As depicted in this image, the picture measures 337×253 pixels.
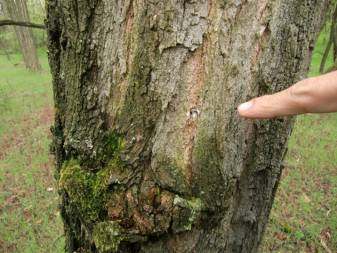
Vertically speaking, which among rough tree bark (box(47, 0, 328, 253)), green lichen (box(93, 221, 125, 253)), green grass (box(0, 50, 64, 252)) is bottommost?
green grass (box(0, 50, 64, 252))

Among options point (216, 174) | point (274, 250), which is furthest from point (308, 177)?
point (216, 174)

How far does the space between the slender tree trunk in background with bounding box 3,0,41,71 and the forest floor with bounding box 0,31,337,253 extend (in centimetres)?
1112

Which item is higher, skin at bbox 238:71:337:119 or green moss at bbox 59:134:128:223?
skin at bbox 238:71:337:119

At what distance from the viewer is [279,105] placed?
1105mm

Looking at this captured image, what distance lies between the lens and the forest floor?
5020mm

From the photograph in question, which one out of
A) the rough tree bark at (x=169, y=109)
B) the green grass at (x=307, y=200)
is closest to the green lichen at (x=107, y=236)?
the rough tree bark at (x=169, y=109)

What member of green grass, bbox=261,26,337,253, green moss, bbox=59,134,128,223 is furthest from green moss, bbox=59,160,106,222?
green grass, bbox=261,26,337,253

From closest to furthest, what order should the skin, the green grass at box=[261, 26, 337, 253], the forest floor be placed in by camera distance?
the skin
the green grass at box=[261, 26, 337, 253]
the forest floor

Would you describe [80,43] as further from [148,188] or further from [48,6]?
[148,188]

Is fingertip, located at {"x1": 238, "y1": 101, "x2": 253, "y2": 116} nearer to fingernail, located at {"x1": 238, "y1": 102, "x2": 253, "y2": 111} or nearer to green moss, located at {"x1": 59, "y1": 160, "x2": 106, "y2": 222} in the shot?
fingernail, located at {"x1": 238, "y1": 102, "x2": 253, "y2": 111}

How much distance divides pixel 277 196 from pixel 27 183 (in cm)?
428

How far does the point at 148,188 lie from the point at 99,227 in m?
0.24

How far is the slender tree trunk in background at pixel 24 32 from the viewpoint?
62.9 feet

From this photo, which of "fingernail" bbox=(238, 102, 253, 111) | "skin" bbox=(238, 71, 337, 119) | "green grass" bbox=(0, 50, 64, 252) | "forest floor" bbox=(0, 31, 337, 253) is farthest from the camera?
"green grass" bbox=(0, 50, 64, 252)
